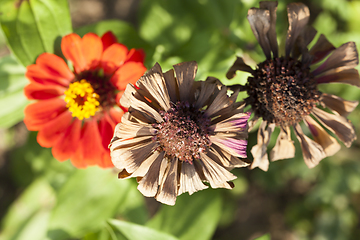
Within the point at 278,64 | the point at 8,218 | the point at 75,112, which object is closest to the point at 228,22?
the point at 278,64

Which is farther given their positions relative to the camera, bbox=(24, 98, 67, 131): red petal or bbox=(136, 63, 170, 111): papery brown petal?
bbox=(24, 98, 67, 131): red petal

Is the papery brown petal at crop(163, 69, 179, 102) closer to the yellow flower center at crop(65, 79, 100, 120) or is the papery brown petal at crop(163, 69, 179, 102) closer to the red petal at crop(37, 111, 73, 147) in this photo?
the yellow flower center at crop(65, 79, 100, 120)

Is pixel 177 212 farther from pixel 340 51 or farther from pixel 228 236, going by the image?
pixel 340 51

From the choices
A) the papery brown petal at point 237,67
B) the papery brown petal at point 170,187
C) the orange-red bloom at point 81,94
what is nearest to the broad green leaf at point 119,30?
the orange-red bloom at point 81,94

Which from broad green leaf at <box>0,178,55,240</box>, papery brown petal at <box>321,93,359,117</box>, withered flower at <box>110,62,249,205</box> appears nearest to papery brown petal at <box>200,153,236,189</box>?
withered flower at <box>110,62,249,205</box>

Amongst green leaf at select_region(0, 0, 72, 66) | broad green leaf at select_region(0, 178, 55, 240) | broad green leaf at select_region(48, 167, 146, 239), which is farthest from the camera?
broad green leaf at select_region(0, 178, 55, 240)

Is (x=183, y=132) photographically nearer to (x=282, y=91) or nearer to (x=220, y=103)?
(x=220, y=103)

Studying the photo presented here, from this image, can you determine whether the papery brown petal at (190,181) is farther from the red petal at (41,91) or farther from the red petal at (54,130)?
the red petal at (41,91)
